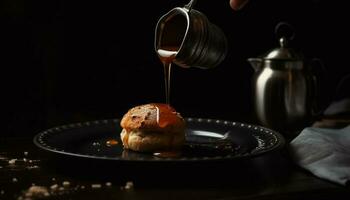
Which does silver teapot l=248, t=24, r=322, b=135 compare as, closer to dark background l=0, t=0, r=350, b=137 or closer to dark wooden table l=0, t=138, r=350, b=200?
dark background l=0, t=0, r=350, b=137

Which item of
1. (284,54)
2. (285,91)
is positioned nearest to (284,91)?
(285,91)

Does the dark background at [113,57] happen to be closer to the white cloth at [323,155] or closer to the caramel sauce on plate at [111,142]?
the caramel sauce on plate at [111,142]

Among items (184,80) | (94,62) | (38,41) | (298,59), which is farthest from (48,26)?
(298,59)

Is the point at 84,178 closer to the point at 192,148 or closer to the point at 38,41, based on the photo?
the point at 192,148

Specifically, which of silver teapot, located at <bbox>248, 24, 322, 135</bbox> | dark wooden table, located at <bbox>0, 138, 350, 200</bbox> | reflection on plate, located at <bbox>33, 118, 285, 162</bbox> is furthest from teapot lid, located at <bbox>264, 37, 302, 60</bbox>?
dark wooden table, located at <bbox>0, 138, 350, 200</bbox>

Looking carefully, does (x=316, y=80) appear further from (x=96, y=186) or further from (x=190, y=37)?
(x=96, y=186)

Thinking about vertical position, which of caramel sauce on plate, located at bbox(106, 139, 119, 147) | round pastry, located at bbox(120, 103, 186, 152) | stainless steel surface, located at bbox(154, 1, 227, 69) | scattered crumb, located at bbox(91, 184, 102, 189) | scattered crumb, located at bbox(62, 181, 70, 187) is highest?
stainless steel surface, located at bbox(154, 1, 227, 69)

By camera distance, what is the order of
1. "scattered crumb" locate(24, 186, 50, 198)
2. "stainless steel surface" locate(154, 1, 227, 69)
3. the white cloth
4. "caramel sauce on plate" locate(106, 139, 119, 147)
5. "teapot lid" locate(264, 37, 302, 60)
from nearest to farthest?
"scattered crumb" locate(24, 186, 50, 198)
the white cloth
"stainless steel surface" locate(154, 1, 227, 69)
"caramel sauce on plate" locate(106, 139, 119, 147)
"teapot lid" locate(264, 37, 302, 60)
